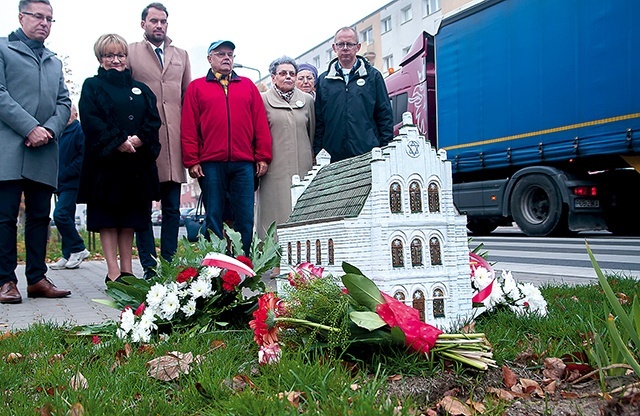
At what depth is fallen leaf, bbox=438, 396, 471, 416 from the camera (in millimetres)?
2088

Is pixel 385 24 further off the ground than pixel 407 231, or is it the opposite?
pixel 385 24

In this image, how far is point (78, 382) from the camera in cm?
241

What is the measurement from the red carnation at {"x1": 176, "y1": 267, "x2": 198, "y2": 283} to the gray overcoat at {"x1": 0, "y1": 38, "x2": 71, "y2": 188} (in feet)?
8.08

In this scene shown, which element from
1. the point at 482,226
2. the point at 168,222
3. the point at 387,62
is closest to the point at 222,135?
the point at 168,222

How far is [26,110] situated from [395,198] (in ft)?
12.1

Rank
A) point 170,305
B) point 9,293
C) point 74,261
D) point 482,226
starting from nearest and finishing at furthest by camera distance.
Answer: point 170,305 → point 9,293 → point 74,261 → point 482,226

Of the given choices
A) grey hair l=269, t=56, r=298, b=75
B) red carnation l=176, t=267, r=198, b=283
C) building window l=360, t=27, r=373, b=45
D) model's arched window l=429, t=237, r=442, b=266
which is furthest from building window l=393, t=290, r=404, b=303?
building window l=360, t=27, r=373, b=45

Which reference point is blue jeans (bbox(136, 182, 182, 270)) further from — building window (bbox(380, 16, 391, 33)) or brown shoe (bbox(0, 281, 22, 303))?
building window (bbox(380, 16, 391, 33))

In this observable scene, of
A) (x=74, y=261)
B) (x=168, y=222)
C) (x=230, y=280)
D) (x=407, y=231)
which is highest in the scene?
(x=168, y=222)

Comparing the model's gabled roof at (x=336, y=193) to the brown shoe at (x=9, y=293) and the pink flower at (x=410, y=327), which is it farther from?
the brown shoe at (x=9, y=293)

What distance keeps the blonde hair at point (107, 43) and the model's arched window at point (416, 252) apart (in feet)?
11.5

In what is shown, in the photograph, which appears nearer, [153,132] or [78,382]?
[78,382]

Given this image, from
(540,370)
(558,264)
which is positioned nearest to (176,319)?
(540,370)

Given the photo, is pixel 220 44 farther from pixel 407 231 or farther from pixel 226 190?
pixel 407 231
